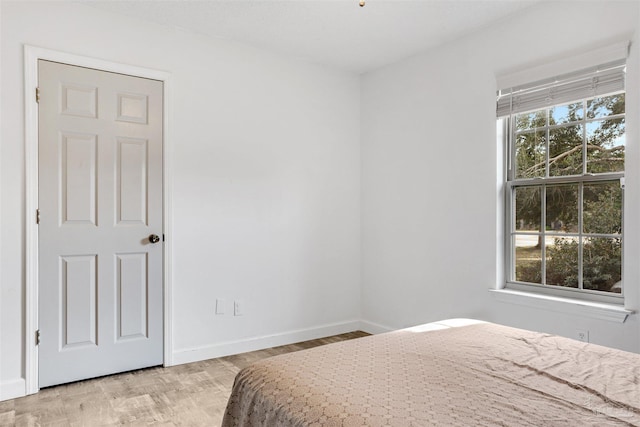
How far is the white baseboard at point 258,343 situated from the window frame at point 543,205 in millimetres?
1665

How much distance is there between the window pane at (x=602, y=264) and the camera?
2.53 m

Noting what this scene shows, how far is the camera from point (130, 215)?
10.1 feet

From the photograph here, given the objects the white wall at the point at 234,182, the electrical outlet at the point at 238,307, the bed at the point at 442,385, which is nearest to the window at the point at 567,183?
the bed at the point at 442,385

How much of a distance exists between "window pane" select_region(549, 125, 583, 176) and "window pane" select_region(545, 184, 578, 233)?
11 cm

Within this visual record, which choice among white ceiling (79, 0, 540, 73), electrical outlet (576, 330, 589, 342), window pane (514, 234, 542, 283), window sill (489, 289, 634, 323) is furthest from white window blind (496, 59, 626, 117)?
electrical outlet (576, 330, 589, 342)

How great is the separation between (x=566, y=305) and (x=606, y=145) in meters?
0.99

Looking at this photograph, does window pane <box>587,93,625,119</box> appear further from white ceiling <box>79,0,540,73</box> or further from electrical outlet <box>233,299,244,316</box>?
electrical outlet <box>233,299,244,316</box>

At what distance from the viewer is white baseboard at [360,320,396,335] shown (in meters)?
3.99

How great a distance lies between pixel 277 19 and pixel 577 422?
2909 millimetres

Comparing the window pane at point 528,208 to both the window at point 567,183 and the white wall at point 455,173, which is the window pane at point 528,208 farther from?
the white wall at point 455,173

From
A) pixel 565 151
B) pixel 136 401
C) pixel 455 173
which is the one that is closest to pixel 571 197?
pixel 565 151

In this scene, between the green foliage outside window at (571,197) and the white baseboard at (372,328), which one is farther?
the white baseboard at (372,328)

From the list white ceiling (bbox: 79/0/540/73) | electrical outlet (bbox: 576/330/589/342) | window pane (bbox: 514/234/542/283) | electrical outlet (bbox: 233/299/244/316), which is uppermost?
white ceiling (bbox: 79/0/540/73)

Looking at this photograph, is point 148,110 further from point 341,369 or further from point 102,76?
point 341,369
